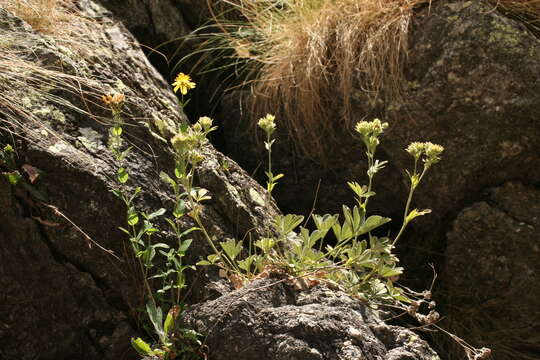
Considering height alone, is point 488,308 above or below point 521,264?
below

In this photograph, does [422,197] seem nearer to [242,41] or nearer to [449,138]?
[449,138]

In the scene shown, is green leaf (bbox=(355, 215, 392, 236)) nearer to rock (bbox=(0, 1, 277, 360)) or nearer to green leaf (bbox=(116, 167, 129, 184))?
rock (bbox=(0, 1, 277, 360))

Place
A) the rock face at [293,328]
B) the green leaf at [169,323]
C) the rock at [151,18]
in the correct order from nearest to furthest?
the rock face at [293,328], the green leaf at [169,323], the rock at [151,18]

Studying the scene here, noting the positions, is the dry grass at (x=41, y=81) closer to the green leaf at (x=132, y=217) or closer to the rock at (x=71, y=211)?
the rock at (x=71, y=211)

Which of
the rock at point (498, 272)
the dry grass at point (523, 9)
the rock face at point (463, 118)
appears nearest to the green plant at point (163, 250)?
the rock face at point (463, 118)

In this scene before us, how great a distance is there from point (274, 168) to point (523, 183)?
3.99 ft

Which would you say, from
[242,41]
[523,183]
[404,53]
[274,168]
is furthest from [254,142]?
[523,183]

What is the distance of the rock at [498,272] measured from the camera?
3000mm

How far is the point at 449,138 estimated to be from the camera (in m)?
3.06

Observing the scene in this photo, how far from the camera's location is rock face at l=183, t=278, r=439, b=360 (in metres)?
1.85

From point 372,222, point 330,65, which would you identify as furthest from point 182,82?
point 330,65

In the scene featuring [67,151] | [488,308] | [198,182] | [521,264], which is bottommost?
[488,308]

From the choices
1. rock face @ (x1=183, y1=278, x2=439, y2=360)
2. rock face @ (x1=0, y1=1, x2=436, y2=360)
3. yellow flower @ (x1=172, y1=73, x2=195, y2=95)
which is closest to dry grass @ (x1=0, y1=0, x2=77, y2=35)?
rock face @ (x1=0, y1=1, x2=436, y2=360)

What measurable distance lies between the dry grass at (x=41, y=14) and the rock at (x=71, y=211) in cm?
19
